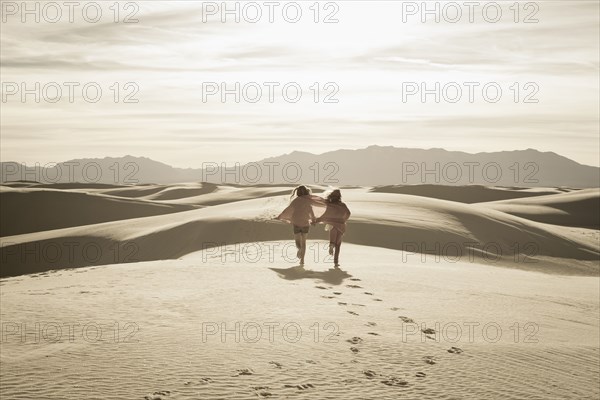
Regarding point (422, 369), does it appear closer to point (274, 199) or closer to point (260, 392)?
point (260, 392)

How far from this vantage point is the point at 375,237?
24.6 m

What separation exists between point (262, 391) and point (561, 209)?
55243 mm

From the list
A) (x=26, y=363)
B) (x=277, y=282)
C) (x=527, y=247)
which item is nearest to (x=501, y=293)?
(x=277, y=282)

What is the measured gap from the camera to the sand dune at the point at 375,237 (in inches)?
959

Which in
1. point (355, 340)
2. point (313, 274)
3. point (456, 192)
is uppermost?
point (456, 192)

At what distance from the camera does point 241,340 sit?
26.8 ft

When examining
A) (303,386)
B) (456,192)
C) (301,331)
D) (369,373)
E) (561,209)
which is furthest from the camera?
(456,192)

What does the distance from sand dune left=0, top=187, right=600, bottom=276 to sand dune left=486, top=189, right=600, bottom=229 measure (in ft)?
55.3

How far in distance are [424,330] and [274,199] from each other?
84.3ft

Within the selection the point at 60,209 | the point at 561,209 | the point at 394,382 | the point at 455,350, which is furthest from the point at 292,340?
the point at 561,209

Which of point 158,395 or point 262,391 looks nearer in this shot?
point 158,395

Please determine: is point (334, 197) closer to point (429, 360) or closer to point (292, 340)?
point (292, 340)

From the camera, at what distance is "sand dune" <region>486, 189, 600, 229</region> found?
51.2m

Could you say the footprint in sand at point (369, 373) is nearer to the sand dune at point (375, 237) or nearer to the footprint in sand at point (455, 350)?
the footprint in sand at point (455, 350)
